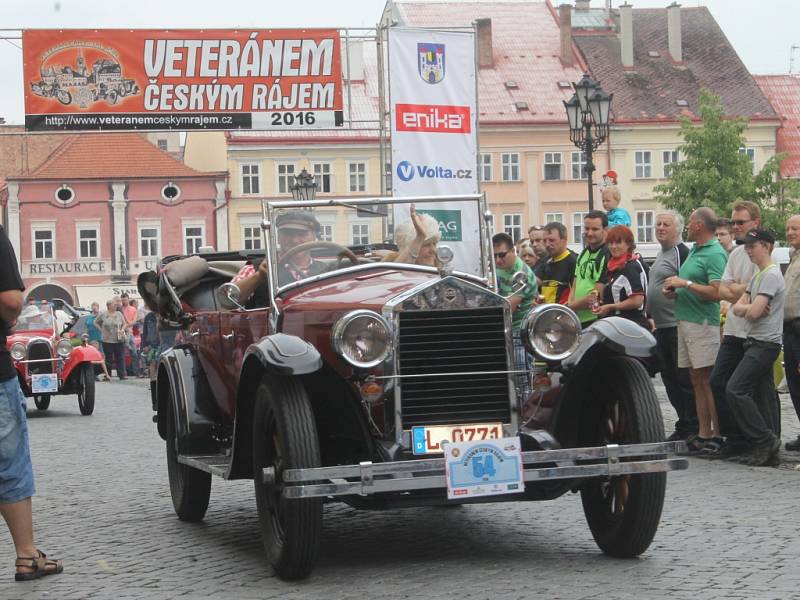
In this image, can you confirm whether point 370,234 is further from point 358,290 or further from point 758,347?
point 758,347

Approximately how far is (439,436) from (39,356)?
46.9 ft

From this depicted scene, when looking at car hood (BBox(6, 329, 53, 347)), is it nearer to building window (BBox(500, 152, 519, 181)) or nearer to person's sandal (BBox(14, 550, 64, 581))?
person's sandal (BBox(14, 550, 64, 581))

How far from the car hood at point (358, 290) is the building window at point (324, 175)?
57669mm

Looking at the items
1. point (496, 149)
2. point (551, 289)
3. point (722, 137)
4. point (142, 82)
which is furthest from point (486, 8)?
point (551, 289)

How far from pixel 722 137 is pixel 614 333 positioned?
48.6m

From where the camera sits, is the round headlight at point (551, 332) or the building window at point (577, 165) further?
the building window at point (577, 165)

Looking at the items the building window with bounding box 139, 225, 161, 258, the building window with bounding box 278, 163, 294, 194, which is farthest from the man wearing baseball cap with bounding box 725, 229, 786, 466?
the building window with bounding box 139, 225, 161, 258

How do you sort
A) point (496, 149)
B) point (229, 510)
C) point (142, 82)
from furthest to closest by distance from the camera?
point (496, 149) < point (142, 82) < point (229, 510)

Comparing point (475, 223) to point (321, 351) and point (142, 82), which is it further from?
point (142, 82)

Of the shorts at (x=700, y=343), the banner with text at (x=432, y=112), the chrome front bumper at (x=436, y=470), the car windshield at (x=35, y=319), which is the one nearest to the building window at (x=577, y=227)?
the car windshield at (x=35, y=319)

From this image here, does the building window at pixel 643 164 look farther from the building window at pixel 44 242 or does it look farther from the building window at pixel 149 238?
the building window at pixel 44 242

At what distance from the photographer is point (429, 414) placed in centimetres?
687

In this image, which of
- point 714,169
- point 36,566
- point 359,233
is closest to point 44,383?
point 359,233

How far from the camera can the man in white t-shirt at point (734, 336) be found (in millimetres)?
11289
